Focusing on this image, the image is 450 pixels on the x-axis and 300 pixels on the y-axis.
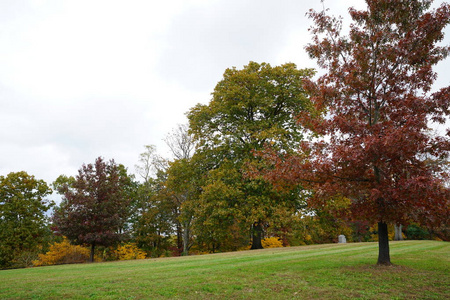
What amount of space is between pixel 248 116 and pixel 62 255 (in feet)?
59.5

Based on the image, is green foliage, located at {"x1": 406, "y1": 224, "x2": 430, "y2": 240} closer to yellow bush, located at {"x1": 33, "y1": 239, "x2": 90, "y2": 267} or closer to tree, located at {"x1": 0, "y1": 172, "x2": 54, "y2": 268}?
yellow bush, located at {"x1": 33, "y1": 239, "x2": 90, "y2": 267}

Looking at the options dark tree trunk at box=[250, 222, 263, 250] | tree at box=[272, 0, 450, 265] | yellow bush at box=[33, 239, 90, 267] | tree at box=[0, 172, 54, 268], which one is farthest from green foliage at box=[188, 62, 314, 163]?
tree at box=[0, 172, 54, 268]

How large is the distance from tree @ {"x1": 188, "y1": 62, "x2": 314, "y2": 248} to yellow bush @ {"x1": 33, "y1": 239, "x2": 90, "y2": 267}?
13168 millimetres

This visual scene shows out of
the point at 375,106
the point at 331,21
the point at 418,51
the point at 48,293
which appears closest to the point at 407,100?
the point at 375,106

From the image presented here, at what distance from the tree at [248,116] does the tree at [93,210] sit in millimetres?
7080

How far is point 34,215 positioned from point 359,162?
112 ft

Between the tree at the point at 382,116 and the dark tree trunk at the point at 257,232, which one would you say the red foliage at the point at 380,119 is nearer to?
the tree at the point at 382,116

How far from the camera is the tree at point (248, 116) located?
1830 cm

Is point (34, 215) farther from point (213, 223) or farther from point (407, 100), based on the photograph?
point (407, 100)

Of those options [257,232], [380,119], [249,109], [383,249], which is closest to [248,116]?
[249,109]

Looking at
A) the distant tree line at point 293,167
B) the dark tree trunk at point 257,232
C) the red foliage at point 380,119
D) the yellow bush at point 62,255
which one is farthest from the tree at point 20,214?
the red foliage at point 380,119

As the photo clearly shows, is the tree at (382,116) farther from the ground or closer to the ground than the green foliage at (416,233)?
farther from the ground

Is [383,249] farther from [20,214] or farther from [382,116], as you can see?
[20,214]

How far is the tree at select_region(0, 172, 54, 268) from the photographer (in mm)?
27062
